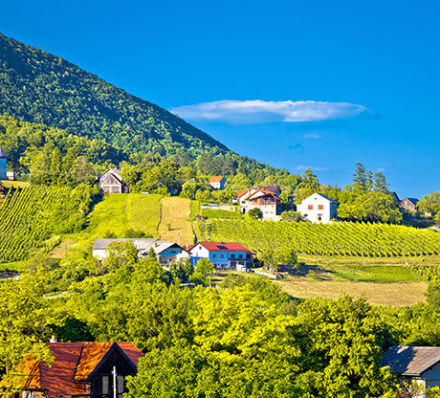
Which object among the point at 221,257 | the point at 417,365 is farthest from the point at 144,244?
the point at 417,365

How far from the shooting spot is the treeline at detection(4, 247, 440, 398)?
31.7 metres

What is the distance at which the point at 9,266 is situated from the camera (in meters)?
93.8

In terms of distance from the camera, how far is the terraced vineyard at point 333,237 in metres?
103

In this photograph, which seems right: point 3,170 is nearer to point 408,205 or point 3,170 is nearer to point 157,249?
point 157,249

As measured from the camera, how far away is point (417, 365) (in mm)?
38781

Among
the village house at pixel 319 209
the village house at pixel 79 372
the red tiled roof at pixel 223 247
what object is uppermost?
the village house at pixel 319 209

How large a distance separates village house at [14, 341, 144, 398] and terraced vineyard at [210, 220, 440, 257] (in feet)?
213

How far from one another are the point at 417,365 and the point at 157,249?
59558 millimetres

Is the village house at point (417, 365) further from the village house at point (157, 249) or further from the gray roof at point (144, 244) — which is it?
the gray roof at point (144, 244)

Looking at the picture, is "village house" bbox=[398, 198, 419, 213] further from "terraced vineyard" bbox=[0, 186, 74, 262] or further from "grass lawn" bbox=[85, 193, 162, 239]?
"terraced vineyard" bbox=[0, 186, 74, 262]

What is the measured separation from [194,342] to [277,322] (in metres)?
5.36

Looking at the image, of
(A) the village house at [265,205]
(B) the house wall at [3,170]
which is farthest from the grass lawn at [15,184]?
(A) the village house at [265,205]

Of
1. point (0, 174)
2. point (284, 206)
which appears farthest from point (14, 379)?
point (0, 174)

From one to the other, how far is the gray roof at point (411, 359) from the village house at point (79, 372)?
14673mm
